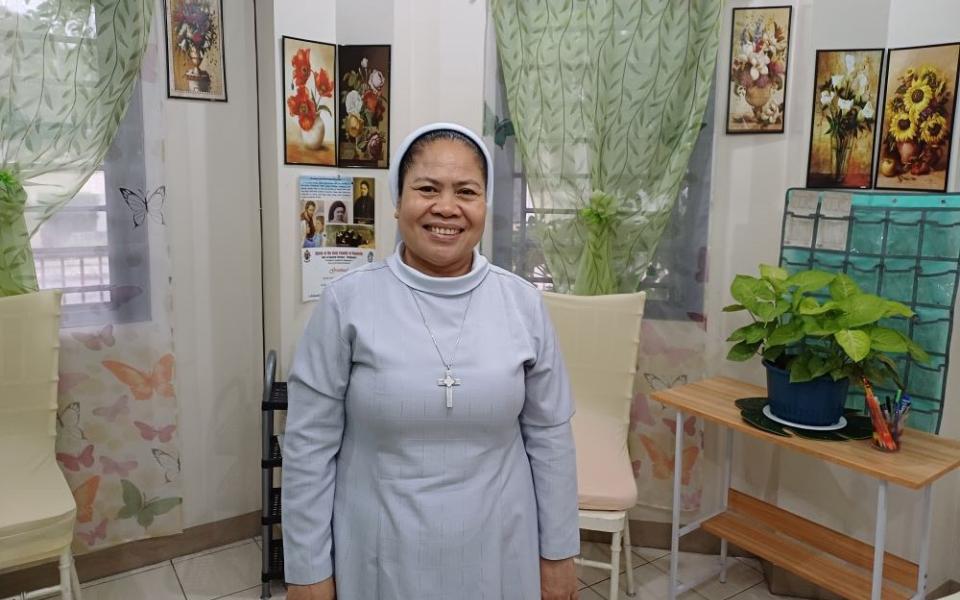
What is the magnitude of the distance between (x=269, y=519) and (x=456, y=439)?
4.67 ft

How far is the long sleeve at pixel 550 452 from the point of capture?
139 centimetres

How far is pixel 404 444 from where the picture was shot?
1249mm

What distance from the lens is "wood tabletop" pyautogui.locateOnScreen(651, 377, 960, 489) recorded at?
1742mm

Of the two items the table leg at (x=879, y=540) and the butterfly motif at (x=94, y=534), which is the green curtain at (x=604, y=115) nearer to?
the table leg at (x=879, y=540)

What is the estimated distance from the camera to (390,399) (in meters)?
1.23

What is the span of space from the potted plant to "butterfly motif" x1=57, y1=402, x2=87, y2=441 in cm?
222

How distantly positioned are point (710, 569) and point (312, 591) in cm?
190

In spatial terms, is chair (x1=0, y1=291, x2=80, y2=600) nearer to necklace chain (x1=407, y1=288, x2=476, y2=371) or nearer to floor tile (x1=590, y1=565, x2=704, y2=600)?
necklace chain (x1=407, y1=288, x2=476, y2=371)

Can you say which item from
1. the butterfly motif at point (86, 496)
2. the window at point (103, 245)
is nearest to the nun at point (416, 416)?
the window at point (103, 245)

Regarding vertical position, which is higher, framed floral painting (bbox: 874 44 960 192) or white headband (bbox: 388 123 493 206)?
framed floral painting (bbox: 874 44 960 192)

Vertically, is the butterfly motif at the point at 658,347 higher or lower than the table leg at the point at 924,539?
higher

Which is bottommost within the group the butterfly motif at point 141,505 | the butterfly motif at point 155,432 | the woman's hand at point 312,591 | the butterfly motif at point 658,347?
the butterfly motif at point 141,505

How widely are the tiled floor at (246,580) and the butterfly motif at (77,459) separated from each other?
438 millimetres

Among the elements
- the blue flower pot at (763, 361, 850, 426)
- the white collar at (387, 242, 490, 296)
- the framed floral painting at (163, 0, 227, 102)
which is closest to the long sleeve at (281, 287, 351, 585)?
the white collar at (387, 242, 490, 296)
